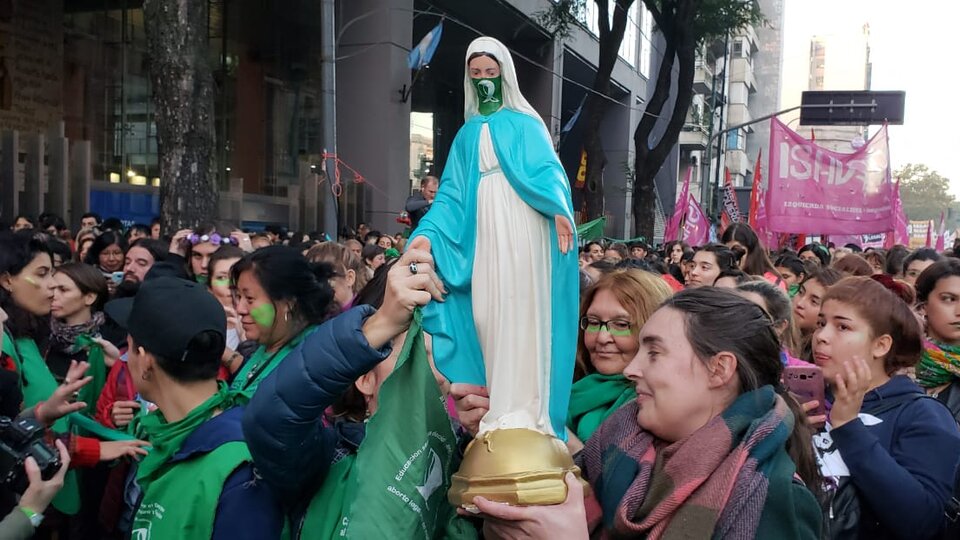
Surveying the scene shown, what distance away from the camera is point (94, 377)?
410cm

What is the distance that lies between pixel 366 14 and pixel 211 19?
4824 mm

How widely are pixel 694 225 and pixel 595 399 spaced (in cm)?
1229

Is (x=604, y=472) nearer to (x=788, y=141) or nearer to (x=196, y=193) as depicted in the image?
(x=196, y=193)

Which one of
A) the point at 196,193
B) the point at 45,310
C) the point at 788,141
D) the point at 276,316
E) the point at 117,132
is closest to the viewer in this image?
the point at 276,316

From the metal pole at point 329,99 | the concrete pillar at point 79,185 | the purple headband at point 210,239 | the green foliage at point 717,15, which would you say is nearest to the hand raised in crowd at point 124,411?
the purple headband at point 210,239

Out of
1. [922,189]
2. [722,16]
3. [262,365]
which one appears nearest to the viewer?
[262,365]

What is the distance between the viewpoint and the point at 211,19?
58.7 ft

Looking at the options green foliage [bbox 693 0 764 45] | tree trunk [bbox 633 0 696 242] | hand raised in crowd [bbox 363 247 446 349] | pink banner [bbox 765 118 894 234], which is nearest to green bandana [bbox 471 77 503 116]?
hand raised in crowd [bbox 363 247 446 349]

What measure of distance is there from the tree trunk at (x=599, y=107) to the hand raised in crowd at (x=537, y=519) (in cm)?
1436

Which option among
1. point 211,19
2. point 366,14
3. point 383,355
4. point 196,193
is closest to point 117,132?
point 211,19

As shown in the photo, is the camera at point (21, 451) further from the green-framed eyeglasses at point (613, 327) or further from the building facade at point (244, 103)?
the building facade at point (244, 103)

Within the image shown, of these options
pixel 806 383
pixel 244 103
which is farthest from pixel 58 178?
pixel 806 383

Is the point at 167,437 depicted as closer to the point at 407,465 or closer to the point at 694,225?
the point at 407,465

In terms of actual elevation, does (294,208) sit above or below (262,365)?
above
